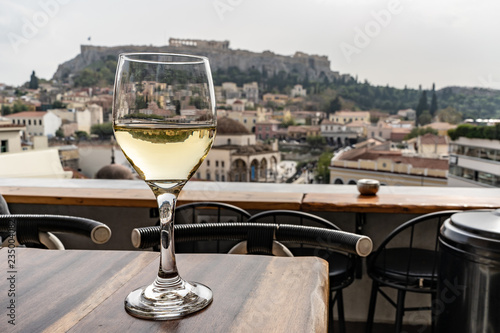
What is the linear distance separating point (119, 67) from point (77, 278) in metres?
0.25

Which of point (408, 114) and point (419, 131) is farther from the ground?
point (408, 114)

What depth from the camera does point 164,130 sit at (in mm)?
425

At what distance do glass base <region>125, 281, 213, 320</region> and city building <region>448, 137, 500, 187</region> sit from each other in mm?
6365

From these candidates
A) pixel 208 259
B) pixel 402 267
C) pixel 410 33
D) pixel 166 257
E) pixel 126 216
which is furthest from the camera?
pixel 410 33

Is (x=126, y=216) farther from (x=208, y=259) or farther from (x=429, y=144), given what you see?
(x=429, y=144)

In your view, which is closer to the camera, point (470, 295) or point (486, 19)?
point (470, 295)

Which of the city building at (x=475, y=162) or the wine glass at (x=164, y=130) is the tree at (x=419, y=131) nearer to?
the city building at (x=475, y=162)

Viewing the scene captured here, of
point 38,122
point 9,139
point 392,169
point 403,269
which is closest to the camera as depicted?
point 403,269

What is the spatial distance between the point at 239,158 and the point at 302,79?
7.94 meters

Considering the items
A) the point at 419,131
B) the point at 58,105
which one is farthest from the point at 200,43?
the point at 419,131

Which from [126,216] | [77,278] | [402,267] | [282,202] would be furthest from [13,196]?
[77,278]

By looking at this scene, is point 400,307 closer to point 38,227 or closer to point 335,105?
point 38,227

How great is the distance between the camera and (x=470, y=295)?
1.18 metres

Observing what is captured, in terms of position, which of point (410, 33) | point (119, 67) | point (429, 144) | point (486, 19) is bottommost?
point (429, 144)
